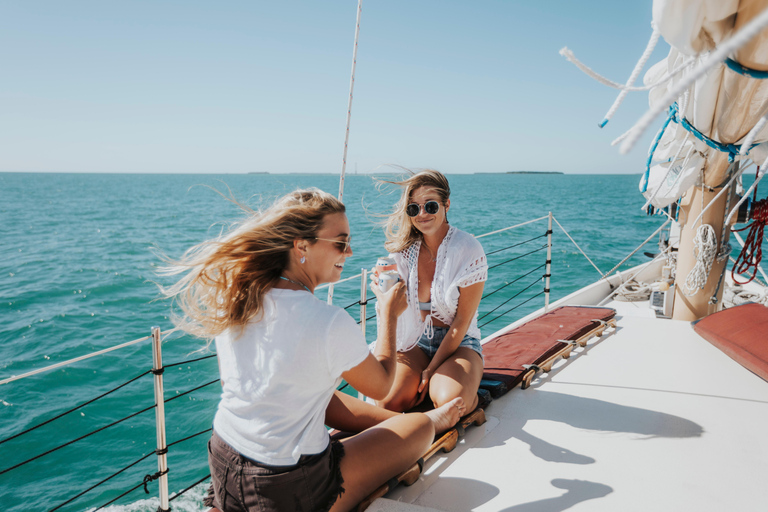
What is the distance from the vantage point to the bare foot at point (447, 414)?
1.94 m

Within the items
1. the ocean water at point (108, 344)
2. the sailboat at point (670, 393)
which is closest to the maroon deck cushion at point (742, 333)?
the sailboat at point (670, 393)

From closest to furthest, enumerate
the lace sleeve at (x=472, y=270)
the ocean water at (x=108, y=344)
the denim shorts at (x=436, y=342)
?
the lace sleeve at (x=472, y=270)
the denim shorts at (x=436, y=342)
the ocean water at (x=108, y=344)

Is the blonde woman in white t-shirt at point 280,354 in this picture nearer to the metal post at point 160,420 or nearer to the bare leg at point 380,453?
the bare leg at point 380,453

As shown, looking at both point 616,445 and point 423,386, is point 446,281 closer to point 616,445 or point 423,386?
point 423,386

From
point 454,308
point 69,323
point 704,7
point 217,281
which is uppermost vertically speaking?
point 704,7

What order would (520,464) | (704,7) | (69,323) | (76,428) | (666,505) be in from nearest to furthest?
(704,7) < (666,505) < (520,464) < (76,428) < (69,323)

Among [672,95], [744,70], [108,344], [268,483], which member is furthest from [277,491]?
[108,344]

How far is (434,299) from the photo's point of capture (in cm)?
239

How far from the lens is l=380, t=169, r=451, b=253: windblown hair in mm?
2350

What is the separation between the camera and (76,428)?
5066 millimetres

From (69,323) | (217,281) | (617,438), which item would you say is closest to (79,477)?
(217,281)

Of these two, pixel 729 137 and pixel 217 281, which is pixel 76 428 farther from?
pixel 729 137

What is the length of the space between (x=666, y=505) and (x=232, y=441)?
4.68 ft

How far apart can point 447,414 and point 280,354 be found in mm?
980
